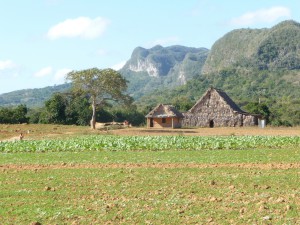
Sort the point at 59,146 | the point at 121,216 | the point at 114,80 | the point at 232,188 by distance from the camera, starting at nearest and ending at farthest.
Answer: the point at 121,216 → the point at 232,188 → the point at 59,146 → the point at 114,80

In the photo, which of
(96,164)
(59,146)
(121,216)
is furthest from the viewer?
(59,146)

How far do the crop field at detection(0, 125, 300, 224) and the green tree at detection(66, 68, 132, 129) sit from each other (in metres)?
31.3

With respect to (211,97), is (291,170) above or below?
below

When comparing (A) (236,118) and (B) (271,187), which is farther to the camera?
(A) (236,118)

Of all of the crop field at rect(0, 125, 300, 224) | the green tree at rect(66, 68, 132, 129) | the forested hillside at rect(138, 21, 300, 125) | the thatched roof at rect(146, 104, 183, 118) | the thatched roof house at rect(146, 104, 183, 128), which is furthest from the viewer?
the forested hillside at rect(138, 21, 300, 125)

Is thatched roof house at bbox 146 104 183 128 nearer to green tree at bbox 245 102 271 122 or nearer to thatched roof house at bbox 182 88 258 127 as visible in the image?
thatched roof house at bbox 182 88 258 127

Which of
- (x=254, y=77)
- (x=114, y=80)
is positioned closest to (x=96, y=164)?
(x=114, y=80)

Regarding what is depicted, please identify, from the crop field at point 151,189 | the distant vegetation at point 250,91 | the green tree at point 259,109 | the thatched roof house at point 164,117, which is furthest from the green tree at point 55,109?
the crop field at point 151,189

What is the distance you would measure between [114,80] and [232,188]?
42.1 metres

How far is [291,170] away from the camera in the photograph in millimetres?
16406

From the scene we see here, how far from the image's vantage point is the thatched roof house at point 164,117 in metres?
66.1

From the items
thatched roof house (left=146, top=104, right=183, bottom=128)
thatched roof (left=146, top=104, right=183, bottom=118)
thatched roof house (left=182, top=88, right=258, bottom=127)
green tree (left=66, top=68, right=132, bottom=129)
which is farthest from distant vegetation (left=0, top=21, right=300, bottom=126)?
thatched roof house (left=182, top=88, right=258, bottom=127)

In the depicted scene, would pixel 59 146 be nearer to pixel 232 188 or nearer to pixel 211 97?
pixel 232 188

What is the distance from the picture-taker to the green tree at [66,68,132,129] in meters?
53.6
